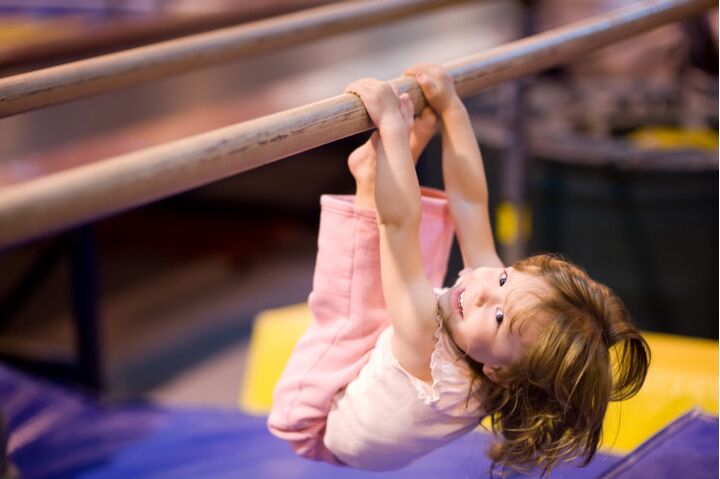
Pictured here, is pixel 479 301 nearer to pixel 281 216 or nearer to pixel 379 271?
pixel 379 271

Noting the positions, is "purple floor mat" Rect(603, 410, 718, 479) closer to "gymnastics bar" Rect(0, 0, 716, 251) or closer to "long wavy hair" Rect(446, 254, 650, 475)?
"long wavy hair" Rect(446, 254, 650, 475)

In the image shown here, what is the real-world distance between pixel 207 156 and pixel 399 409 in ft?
1.36

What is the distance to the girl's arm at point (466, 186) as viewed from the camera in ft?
3.29

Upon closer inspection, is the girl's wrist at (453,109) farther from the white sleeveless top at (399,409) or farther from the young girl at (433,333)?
the white sleeveless top at (399,409)

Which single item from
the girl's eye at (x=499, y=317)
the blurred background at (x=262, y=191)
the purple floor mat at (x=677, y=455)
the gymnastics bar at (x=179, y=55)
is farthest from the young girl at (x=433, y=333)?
the blurred background at (x=262, y=191)

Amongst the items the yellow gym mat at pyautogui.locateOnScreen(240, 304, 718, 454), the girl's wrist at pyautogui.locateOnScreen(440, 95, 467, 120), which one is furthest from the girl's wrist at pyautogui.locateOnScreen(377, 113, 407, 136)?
the yellow gym mat at pyautogui.locateOnScreen(240, 304, 718, 454)

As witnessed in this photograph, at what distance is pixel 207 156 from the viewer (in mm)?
632

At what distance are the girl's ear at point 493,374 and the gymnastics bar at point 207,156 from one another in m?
0.28

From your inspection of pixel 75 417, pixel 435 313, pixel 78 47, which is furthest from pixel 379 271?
pixel 78 47

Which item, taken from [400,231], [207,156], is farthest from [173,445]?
[207,156]

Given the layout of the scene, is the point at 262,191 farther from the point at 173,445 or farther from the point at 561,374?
the point at 561,374

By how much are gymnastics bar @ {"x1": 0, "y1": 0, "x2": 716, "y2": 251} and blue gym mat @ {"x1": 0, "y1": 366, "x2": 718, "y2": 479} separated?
474 mm

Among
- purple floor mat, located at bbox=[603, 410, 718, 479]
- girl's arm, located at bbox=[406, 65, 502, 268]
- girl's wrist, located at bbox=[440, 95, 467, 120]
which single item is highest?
girl's wrist, located at bbox=[440, 95, 467, 120]

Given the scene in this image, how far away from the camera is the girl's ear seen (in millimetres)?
923
